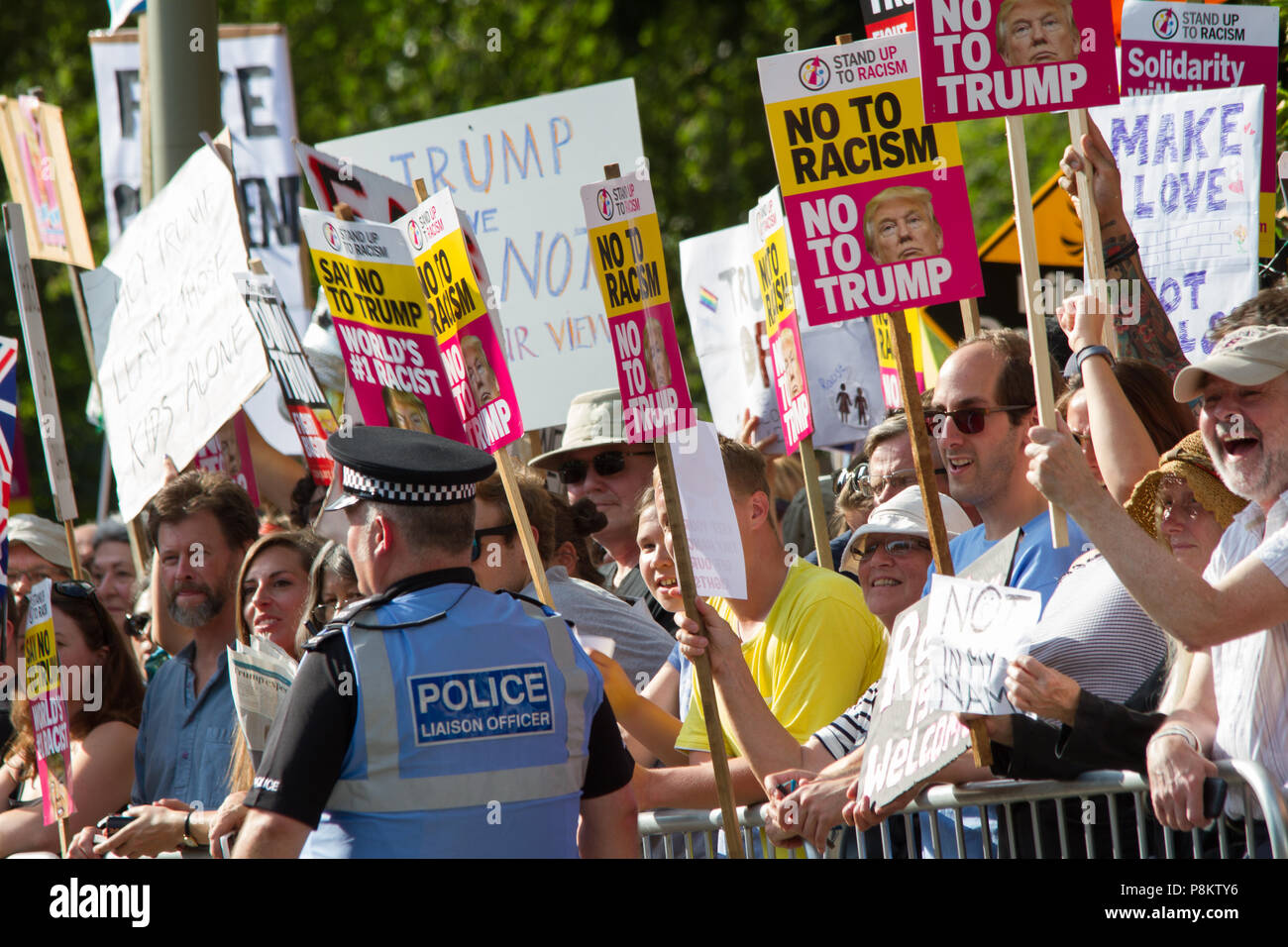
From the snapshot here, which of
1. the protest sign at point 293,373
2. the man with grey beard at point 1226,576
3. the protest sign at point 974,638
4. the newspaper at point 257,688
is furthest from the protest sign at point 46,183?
the man with grey beard at point 1226,576

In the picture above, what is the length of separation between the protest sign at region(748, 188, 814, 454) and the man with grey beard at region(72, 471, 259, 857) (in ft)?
6.16

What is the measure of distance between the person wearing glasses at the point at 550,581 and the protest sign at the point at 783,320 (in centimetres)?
74

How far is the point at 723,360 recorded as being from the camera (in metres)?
6.98

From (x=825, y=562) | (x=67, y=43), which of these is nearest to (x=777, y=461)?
(x=825, y=562)

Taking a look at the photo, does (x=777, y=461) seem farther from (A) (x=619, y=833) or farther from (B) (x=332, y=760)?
(B) (x=332, y=760)

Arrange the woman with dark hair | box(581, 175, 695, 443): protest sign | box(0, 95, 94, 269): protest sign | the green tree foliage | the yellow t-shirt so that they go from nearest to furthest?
box(581, 175, 695, 443): protest sign → the yellow t-shirt → the woman with dark hair → box(0, 95, 94, 269): protest sign → the green tree foliage

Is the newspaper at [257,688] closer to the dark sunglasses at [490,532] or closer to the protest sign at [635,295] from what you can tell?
the dark sunglasses at [490,532]

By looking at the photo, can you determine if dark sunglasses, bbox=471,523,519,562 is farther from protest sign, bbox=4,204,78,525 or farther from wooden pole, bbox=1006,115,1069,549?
wooden pole, bbox=1006,115,1069,549

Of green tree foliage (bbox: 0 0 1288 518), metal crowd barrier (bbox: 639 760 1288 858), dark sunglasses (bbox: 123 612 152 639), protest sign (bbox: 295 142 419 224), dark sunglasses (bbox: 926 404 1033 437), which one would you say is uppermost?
green tree foliage (bbox: 0 0 1288 518)

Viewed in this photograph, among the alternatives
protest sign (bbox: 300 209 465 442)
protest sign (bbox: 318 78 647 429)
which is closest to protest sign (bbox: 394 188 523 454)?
protest sign (bbox: 300 209 465 442)

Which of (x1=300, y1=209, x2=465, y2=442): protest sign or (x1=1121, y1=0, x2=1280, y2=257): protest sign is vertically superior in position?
(x1=1121, y1=0, x2=1280, y2=257): protest sign

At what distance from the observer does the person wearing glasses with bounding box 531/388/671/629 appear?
5742mm
